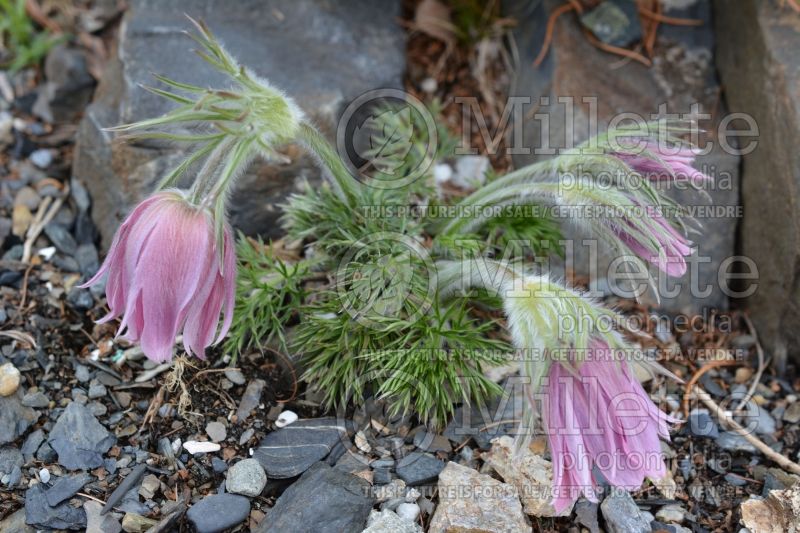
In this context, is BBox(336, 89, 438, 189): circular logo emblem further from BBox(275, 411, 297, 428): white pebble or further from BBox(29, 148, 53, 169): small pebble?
BBox(29, 148, 53, 169): small pebble

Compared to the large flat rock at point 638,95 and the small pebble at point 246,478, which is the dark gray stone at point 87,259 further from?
the large flat rock at point 638,95

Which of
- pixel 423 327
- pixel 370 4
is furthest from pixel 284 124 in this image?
pixel 370 4

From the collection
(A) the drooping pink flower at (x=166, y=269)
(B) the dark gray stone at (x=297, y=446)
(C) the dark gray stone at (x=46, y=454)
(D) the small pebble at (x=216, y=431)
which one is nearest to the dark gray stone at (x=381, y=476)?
(B) the dark gray stone at (x=297, y=446)

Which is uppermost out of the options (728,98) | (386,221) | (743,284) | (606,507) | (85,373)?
(728,98)

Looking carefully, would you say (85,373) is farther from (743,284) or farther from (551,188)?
(743,284)

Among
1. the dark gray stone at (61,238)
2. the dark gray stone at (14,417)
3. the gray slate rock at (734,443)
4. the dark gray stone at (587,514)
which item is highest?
the dark gray stone at (61,238)

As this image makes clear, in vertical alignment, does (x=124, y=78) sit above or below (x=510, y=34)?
below

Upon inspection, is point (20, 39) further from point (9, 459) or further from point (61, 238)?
point (9, 459)
